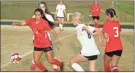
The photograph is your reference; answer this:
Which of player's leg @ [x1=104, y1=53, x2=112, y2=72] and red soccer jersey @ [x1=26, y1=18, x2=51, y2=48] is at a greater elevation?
red soccer jersey @ [x1=26, y1=18, x2=51, y2=48]

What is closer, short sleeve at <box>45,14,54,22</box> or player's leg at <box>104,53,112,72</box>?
player's leg at <box>104,53,112,72</box>

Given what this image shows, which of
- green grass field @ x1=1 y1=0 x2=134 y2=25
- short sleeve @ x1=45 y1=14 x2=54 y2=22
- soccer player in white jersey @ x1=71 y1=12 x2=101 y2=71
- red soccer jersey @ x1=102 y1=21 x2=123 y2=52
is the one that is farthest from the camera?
green grass field @ x1=1 y1=0 x2=134 y2=25

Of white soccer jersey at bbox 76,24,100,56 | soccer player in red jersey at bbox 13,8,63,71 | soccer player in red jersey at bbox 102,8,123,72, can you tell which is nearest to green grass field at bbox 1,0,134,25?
soccer player in red jersey at bbox 102,8,123,72

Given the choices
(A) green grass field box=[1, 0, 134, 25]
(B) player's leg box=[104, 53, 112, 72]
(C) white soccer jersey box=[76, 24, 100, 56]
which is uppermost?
(C) white soccer jersey box=[76, 24, 100, 56]

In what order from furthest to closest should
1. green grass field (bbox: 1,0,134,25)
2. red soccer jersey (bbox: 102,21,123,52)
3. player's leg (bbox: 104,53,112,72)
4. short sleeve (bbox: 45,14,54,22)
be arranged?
green grass field (bbox: 1,0,134,25), short sleeve (bbox: 45,14,54,22), player's leg (bbox: 104,53,112,72), red soccer jersey (bbox: 102,21,123,52)

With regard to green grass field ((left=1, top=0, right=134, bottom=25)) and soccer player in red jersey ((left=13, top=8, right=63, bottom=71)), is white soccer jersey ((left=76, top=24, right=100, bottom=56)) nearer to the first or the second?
soccer player in red jersey ((left=13, top=8, right=63, bottom=71))

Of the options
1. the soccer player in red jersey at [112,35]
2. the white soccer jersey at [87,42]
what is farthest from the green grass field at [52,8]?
the white soccer jersey at [87,42]

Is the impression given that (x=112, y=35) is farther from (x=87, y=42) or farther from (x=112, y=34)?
(x=87, y=42)

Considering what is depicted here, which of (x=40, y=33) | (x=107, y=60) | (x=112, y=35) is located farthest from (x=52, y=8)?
(x=112, y=35)

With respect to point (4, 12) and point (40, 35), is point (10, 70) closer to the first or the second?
point (40, 35)

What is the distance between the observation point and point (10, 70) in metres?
10.1

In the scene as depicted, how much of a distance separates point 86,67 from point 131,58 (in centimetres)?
245

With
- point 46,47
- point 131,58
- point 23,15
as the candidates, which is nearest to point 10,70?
point 46,47

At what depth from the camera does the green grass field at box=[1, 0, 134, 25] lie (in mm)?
34750
